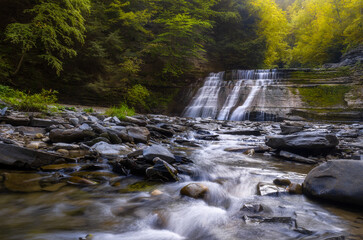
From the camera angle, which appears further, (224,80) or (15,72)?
(224,80)

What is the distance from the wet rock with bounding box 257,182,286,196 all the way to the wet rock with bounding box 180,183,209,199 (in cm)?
60

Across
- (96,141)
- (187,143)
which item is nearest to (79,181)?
(96,141)

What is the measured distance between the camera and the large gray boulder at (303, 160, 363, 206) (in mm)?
1867

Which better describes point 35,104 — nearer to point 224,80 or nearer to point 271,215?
point 271,215

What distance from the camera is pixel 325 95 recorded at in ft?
40.7

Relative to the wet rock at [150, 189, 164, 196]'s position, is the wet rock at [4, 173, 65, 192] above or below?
above

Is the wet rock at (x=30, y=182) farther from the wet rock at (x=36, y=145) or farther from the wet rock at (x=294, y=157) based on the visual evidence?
the wet rock at (x=294, y=157)

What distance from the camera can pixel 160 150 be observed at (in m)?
3.04

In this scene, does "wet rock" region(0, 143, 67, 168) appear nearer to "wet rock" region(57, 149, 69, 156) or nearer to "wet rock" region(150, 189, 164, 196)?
"wet rock" region(57, 149, 69, 156)

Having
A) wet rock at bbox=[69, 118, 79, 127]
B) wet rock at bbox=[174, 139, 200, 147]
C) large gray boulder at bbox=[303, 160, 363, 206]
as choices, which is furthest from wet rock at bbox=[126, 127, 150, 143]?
large gray boulder at bbox=[303, 160, 363, 206]

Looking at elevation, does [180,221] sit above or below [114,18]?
below

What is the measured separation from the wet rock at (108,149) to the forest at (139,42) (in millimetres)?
8596

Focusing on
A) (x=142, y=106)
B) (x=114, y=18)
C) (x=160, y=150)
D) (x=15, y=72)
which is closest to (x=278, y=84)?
(x=142, y=106)

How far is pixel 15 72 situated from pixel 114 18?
721 centimetres
